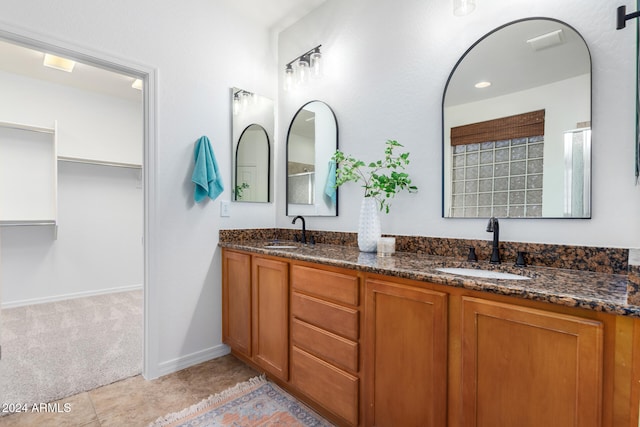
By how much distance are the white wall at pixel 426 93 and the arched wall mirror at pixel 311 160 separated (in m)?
0.08

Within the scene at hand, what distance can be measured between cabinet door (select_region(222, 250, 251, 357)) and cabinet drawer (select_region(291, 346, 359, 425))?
55cm

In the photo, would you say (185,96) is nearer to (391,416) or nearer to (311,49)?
(311,49)

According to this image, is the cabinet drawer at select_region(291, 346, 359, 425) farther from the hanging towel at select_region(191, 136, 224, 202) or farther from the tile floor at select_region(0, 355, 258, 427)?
the hanging towel at select_region(191, 136, 224, 202)

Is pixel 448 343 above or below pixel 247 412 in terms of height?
above

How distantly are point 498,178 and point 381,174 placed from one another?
692 millimetres

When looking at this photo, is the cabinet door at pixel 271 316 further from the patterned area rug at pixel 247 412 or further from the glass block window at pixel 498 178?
the glass block window at pixel 498 178

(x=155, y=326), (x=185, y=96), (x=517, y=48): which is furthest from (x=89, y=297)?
(x=517, y=48)

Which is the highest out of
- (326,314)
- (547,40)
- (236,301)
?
(547,40)

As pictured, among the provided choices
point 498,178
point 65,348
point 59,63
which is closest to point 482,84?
point 498,178

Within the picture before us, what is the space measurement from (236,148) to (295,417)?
6.33 feet

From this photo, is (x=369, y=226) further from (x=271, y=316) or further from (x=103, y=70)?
(x=103, y=70)

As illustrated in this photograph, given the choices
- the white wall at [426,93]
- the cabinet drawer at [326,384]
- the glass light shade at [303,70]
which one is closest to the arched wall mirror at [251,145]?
the white wall at [426,93]

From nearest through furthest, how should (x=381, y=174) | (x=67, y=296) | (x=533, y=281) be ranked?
1. (x=533, y=281)
2. (x=381, y=174)
3. (x=67, y=296)

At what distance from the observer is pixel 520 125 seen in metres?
1.50
